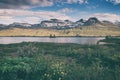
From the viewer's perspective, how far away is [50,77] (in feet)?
207

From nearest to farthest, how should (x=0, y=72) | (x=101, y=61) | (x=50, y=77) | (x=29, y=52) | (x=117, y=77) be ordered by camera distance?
(x=117, y=77) → (x=50, y=77) → (x=0, y=72) → (x=101, y=61) → (x=29, y=52)

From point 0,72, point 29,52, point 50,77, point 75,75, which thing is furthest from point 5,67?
point 29,52

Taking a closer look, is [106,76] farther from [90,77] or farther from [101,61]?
[101,61]

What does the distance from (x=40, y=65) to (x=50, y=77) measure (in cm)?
996

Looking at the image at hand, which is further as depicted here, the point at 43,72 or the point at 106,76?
the point at 43,72

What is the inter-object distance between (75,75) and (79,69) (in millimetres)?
5349

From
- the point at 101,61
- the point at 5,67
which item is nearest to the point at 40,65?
the point at 5,67

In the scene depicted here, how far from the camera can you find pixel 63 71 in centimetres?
6612

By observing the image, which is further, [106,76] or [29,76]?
[29,76]

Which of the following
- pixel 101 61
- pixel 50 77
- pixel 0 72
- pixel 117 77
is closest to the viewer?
pixel 117 77

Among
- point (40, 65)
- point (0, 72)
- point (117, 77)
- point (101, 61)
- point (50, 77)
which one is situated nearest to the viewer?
point (117, 77)

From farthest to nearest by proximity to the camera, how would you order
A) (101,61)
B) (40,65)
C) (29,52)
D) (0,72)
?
(29,52)
(101,61)
(40,65)
(0,72)

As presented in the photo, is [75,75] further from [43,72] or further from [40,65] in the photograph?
[40,65]

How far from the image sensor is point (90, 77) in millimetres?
60938
